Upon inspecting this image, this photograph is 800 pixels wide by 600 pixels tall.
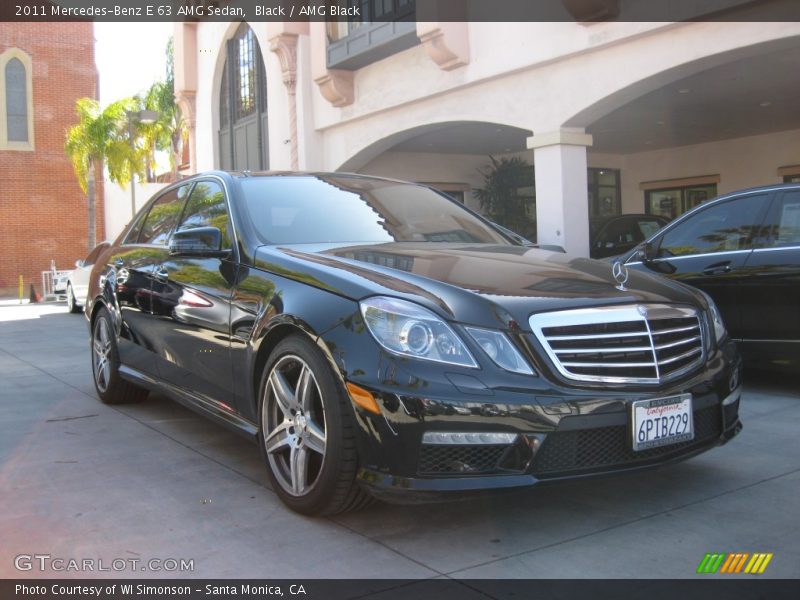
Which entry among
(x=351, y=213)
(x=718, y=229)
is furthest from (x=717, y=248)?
(x=351, y=213)

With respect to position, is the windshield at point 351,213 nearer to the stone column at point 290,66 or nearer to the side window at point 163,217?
the side window at point 163,217

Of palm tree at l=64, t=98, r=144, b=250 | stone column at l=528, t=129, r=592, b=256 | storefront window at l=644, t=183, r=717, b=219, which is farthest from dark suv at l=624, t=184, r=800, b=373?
palm tree at l=64, t=98, r=144, b=250

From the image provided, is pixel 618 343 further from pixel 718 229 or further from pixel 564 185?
pixel 564 185

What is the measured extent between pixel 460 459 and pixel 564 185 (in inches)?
369

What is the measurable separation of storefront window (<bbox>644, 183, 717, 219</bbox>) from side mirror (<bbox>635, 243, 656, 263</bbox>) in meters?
14.4

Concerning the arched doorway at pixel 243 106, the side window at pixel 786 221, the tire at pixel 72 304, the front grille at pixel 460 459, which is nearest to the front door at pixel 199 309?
the front grille at pixel 460 459

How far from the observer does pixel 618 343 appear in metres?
3.43

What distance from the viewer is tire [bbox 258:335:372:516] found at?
11.0 ft

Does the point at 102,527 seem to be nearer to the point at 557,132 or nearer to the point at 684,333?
the point at 684,333

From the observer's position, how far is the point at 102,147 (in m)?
26.1

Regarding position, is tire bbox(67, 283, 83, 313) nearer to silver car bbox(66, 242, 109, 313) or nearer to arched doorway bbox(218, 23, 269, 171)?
silver car bbox(66, 242, 109, 313)

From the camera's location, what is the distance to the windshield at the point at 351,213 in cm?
452

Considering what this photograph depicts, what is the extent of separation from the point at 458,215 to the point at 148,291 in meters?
2.00

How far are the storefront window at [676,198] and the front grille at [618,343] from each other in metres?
18.0
